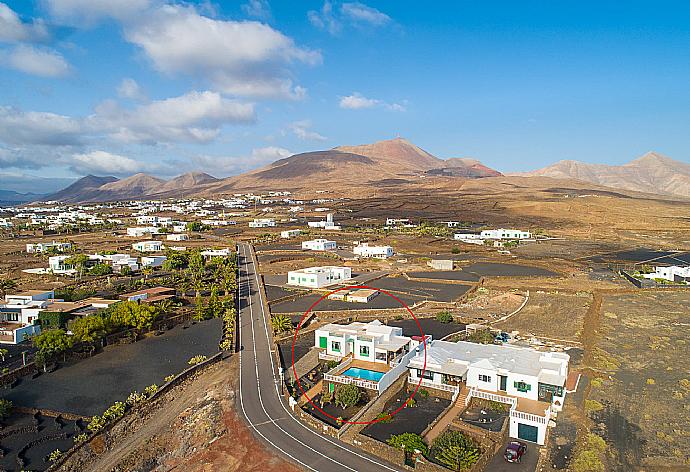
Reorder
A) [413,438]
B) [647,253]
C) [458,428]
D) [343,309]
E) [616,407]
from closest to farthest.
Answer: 1. [413,438]
2. [458,428]
3. [616,407]
4. [343,309]
5. [647,253]

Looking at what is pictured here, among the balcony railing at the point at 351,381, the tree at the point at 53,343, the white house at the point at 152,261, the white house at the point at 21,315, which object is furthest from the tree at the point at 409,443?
the white house at the point at 152,261

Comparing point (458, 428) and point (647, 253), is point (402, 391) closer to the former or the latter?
point (458, 428)

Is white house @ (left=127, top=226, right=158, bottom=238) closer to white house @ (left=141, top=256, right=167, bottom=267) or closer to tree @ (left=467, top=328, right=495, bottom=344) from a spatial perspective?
white house @ (left=141, top=256, right=167, bottom=267)

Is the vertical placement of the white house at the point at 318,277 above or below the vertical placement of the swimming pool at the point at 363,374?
above

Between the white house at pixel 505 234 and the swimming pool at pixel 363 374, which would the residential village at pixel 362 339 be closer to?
the swimming pool at pixel 363 374

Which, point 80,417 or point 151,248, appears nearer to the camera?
point 80,417

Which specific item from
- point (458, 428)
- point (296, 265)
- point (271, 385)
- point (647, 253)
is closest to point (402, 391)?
point (458, 428)
